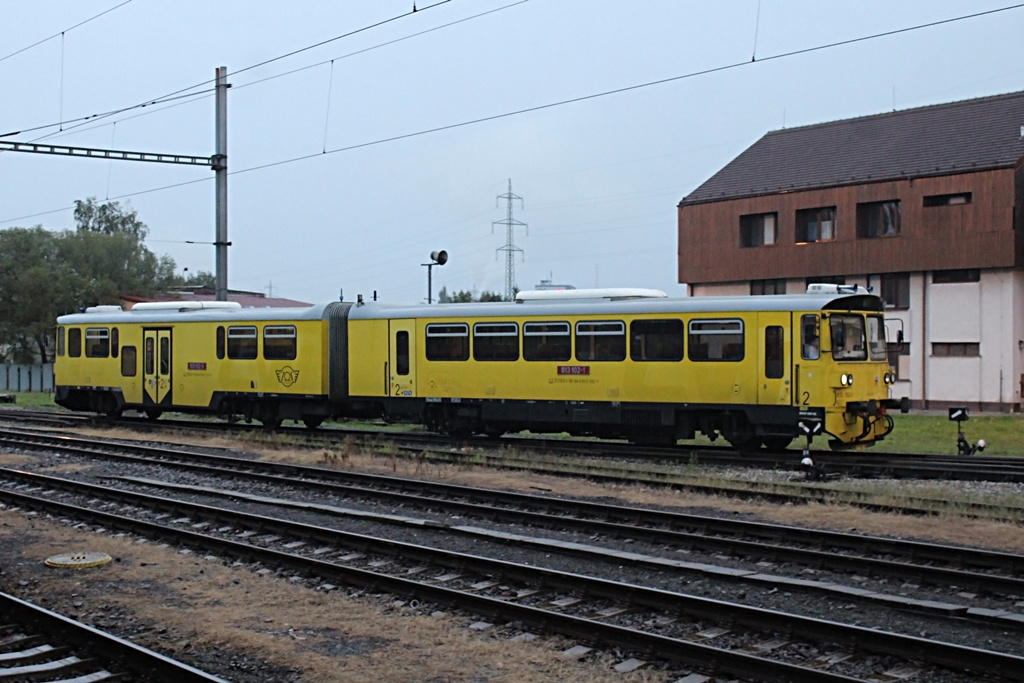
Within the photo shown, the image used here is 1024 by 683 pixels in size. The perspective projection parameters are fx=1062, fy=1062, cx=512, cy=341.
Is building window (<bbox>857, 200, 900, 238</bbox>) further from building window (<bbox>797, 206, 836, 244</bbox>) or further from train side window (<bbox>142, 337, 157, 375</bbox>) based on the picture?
train side window (<bbox>142, 337, 157, 375</bbox>)

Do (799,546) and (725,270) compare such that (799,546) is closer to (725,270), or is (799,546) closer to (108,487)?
(108,487)

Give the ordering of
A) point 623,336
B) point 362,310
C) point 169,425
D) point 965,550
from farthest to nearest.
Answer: point 169,425 < point 362,310 < point 623,336 < point 965,550

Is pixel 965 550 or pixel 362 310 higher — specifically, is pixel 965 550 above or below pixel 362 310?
below

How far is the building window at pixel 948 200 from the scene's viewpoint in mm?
35375

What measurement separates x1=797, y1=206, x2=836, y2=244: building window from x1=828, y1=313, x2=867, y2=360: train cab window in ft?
69.0

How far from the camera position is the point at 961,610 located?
8.10 meters

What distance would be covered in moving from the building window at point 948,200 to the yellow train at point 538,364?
1677 cm

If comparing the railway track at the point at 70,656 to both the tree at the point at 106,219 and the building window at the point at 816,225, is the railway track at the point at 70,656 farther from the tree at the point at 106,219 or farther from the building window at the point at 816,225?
the tree at the point at 106,219

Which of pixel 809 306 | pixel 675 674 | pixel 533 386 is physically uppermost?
pixel 809 306

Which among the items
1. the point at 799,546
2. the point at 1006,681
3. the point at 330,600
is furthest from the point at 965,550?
the point at 330,600

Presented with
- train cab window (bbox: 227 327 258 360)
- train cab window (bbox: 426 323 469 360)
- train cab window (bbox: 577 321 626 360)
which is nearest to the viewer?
train cab window (bbox: 577 321 626 360)

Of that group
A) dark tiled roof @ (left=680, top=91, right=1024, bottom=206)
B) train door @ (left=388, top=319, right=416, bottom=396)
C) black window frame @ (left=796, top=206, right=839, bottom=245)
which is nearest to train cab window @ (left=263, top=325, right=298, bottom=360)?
train door @ (left=388, top=319, right=416, bottom=396)

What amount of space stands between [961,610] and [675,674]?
264cm

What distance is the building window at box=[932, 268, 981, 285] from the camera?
35250 mm
